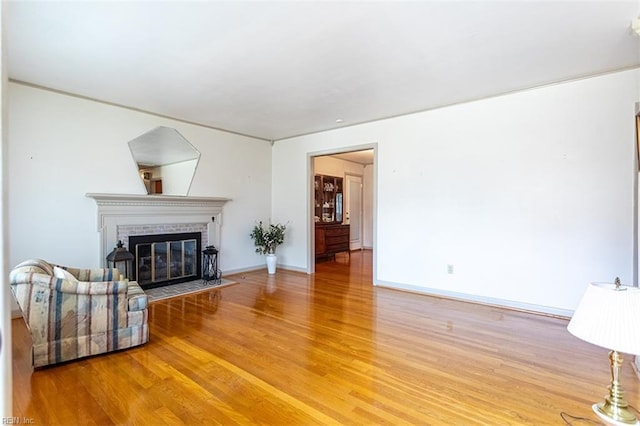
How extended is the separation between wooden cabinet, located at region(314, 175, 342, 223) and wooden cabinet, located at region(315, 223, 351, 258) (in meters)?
0.34

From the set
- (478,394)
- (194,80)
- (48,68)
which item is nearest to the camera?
(478,394)

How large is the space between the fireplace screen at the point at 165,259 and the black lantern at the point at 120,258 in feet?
0.83

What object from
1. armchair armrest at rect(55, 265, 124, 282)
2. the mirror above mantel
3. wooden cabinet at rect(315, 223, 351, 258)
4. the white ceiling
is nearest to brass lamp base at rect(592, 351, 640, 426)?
the white ceiling

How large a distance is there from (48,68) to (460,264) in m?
5.25

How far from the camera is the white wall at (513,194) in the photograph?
3348 millimetres

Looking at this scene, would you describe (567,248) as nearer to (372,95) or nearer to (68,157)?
(372,95)

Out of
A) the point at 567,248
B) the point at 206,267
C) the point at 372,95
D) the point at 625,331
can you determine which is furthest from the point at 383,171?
the point at 625,331

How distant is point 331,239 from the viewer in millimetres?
7641

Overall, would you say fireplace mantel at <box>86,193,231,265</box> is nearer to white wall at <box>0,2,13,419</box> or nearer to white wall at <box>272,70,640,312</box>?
white wall at <box>272,70,640,312</box>

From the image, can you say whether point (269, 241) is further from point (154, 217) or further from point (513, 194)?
point (513, 194)

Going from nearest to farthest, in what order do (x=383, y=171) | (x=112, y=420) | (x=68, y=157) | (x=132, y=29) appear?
(x=112, y=420), (x=132, y=29), (x=68, y=157), (x=383, y=171)

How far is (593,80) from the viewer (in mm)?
3402

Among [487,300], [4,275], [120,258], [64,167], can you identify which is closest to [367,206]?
[487,300]

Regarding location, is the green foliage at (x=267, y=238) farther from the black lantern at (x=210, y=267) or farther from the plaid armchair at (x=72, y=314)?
the plaid armchair at (x=72, y=314)
